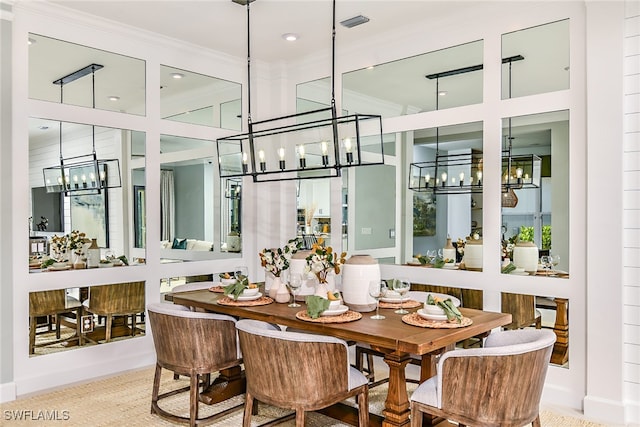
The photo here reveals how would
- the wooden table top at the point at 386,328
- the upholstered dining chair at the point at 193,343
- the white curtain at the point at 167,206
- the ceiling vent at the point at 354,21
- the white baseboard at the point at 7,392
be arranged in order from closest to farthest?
the wooden table top at the point at 386,328, the upholstered dining chair at the point at 193,343, the white baseboard at the point at 7,392, the ceiling vent at the point at 354,21, the white curtain at the point at 167,206

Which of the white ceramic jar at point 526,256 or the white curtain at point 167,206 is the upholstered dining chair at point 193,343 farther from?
the white ceramic jar at point 526,256

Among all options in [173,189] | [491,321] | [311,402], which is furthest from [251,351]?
[173,189]

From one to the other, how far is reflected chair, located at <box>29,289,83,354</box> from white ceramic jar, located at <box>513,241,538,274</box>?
3300mm

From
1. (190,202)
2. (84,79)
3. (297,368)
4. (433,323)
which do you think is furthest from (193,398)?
(84,79)

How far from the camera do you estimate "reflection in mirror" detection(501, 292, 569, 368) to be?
3383 millimetres

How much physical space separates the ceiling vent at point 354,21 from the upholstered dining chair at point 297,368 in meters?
2.58

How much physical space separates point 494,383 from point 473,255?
6.02 feet

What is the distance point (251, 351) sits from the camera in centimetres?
247

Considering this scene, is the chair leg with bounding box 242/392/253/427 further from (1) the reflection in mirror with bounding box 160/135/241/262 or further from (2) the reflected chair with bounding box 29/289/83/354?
(1) the reflection in mirror with bounding box 160/135/241/262

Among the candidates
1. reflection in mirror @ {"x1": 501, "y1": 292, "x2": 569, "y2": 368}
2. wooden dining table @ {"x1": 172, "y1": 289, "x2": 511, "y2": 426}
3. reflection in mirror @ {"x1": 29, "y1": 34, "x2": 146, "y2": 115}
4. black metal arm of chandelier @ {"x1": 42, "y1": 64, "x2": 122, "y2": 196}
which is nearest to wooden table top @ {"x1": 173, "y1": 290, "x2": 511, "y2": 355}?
wooden dining table @ {"x1": 172, "y1": 289, "x2": 511, "y2": 426}

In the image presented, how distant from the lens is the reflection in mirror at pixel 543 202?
3414 millimetres

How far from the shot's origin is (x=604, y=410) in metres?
3.14

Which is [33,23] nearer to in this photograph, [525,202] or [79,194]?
[79,194]

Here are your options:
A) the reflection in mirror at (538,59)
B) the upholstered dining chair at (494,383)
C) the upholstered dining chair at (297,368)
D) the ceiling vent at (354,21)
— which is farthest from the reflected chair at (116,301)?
the reflection in mirror at (538,59)
